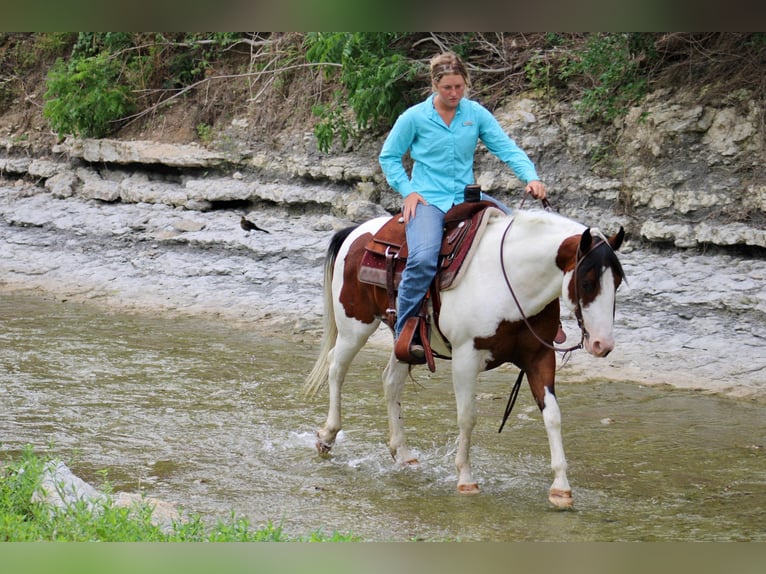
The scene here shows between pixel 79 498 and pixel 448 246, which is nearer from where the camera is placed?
pixel 79 498

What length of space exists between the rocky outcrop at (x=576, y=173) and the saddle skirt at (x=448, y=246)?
4942 mm

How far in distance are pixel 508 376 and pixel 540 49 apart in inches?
218

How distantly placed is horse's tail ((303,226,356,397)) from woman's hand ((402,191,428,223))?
3.61 ft

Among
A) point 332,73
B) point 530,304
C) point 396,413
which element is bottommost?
point 396,413

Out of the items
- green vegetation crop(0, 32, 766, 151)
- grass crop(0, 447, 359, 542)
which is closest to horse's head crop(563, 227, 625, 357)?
grass crop(0, 447, 359, 542)

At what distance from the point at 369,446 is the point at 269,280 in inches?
201

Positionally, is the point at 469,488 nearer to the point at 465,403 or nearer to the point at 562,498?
the point at 465,403

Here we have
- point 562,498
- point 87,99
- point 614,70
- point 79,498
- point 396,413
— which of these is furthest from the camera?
point 87,99

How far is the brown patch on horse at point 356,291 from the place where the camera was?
6461 millimetres

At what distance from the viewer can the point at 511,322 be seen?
5379mm

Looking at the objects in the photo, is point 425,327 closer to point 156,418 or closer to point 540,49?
point 156,418

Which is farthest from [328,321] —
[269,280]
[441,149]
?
[269,280]

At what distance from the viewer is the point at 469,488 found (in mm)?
5684
